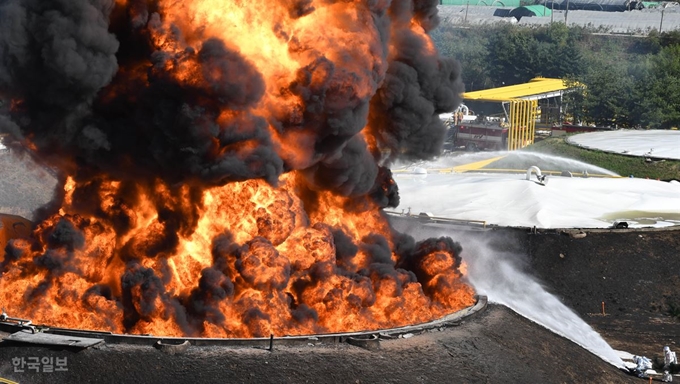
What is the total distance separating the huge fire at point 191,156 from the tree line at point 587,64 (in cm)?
7992

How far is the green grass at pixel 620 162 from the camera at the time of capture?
267ft

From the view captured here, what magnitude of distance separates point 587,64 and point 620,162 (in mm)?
48679

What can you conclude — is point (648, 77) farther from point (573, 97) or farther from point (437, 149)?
point (437, 149)

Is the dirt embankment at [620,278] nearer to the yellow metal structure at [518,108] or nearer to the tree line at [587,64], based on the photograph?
the yellow metal structure at [518,108]

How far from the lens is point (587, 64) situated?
131 m

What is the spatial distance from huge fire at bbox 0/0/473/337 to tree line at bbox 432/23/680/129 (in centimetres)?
7992

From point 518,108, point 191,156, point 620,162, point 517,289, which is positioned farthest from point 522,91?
point 191,156

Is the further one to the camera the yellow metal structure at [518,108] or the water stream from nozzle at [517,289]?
the yellow metal structure at [518,108]

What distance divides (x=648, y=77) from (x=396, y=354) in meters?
88.9

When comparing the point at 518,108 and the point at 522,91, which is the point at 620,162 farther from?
the point at 522,91

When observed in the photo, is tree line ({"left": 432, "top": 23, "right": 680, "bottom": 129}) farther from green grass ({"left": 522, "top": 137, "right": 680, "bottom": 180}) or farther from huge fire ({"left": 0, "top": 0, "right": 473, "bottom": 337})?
huge fire ({"left": 0, "top": 0, "right": 473, "bottom": 337})

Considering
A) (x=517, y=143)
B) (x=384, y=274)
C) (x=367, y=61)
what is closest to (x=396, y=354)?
(x=384, y=274)

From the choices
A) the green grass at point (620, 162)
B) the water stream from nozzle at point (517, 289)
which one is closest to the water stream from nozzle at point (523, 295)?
the water stream from nozzle at point (517, 289)

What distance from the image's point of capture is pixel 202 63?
3281cm
